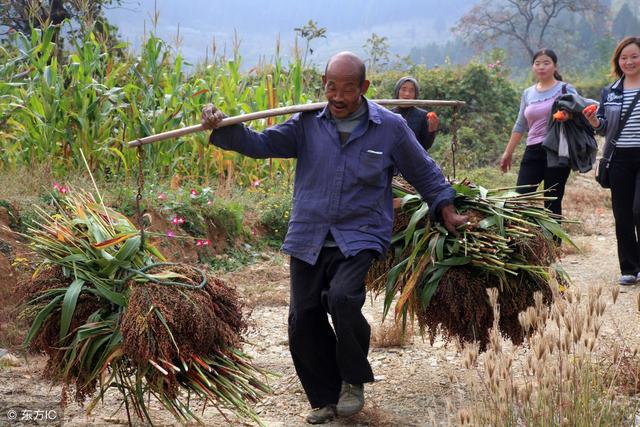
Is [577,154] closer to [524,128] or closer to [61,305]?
[524,128]

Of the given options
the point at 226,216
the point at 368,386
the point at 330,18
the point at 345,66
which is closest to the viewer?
the point at 345,66

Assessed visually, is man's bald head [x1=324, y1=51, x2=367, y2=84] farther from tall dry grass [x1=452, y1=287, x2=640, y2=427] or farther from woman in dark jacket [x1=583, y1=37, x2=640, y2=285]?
woman in dark jacket [x1=583, y1=37, x2=640, y2=285]

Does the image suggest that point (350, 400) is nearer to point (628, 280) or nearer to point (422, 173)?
point (422, 173)

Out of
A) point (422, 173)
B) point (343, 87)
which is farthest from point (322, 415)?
point (343, 87)

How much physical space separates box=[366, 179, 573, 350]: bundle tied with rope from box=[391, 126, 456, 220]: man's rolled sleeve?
235mm

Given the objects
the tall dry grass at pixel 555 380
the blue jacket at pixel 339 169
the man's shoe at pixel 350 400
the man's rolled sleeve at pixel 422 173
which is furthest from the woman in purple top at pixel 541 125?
the tall dry grass at pixel 555 380

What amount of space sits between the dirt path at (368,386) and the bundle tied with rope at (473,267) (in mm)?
366

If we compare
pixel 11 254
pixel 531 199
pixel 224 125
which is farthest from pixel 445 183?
pixel 11 254

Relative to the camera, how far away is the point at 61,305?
161 inches

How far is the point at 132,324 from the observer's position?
3875 mm

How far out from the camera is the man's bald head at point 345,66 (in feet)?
14.1

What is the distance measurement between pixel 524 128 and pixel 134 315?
5.28 m

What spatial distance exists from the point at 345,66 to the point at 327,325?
4.38 feet

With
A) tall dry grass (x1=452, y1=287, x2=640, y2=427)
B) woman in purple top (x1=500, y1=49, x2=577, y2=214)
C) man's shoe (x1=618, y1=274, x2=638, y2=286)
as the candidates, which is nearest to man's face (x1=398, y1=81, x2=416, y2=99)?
woman in purple top (x1=500, y1=49, x2=577, y2=214)
